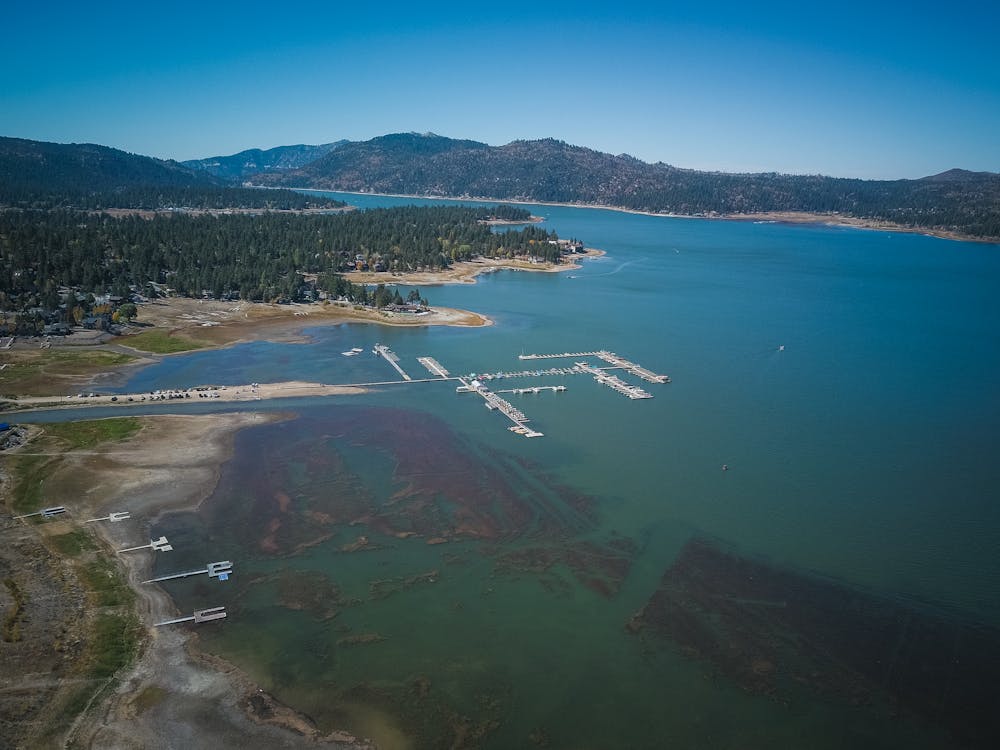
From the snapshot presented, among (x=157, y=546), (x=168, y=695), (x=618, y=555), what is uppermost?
(x=157, y=546)

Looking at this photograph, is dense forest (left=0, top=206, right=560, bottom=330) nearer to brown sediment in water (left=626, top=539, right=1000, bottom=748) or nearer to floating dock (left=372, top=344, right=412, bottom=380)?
floating dock (left=372, top=344, right=412, bottom=380)

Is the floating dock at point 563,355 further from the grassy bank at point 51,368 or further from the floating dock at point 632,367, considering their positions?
the grassy bank at point 51,368

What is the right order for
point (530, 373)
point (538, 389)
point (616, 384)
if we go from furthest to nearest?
Result: 1. point (530, 373)
2. point (616, 384)
3. point (538, 389)

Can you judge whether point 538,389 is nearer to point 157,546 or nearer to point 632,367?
point 632,367

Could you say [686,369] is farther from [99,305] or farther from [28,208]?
[28,208]

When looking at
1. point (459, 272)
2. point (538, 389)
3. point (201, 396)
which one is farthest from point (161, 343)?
point (459, 272)

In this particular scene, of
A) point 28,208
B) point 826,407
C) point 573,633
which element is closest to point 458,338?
point 826,407
